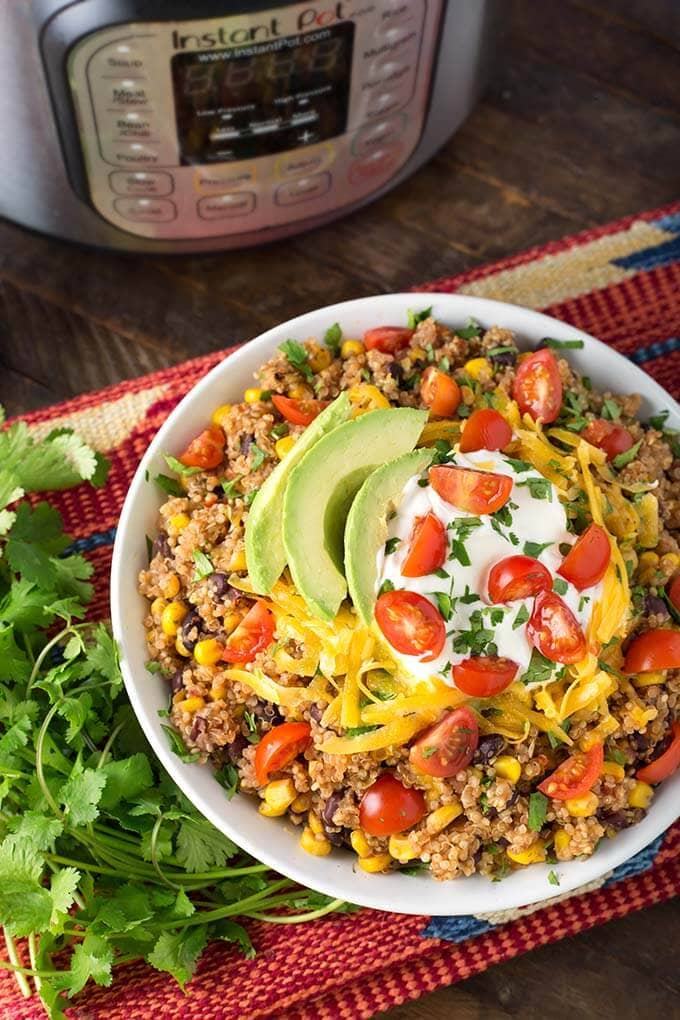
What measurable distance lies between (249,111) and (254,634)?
1343 millimetres

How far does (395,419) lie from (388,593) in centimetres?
36

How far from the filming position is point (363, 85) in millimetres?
3219

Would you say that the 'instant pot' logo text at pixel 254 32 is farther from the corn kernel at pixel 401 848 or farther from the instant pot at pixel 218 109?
the corn kernel at pixel 401 848

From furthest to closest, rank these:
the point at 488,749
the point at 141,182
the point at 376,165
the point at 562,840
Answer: the point at 376,165, the point at 141,182, the point at 562,840, the point at 488,749

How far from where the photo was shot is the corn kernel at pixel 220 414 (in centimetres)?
298

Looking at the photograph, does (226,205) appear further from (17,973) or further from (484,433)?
(17,973)

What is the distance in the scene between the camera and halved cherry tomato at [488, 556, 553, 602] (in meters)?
2.54

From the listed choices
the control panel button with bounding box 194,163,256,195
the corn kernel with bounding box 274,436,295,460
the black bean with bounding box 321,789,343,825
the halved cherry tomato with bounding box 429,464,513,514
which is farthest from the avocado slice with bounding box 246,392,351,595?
the control panel button with bounding box 194,163,256,195

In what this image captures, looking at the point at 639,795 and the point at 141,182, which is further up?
the point at 141,182

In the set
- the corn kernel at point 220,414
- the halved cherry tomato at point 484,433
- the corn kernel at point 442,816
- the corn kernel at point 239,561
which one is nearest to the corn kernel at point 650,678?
the corn kernel at point 442,816

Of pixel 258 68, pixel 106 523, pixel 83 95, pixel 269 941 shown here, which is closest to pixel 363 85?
pixel 258 68

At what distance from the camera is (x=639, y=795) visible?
2756mm

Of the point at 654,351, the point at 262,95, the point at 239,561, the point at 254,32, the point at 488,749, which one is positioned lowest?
the point at 654,351

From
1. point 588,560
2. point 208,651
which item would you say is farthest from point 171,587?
point 588,560
